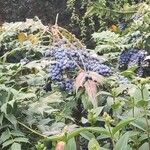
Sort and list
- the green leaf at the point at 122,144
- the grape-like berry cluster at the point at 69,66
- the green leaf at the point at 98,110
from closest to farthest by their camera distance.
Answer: the green leaf at the point at 122,144, the green leaf at the point at 98,110, the grape-like berry cluster at the point at 69,66

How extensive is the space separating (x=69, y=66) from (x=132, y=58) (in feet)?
2.15

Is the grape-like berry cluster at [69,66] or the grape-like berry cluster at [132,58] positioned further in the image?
the grape-like berry cluster at [132,58]

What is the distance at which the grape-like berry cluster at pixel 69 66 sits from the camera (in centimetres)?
168

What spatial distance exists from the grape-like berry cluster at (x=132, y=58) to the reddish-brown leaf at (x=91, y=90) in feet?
1.88

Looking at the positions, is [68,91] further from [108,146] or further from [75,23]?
[75,23]

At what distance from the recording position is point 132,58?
2275 mm

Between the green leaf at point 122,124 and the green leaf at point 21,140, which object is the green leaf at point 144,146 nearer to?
the green leaf at point 122,124

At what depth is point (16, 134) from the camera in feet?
5.16

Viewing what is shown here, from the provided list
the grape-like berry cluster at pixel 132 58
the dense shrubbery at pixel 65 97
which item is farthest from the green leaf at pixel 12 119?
the grape-like berry cluster at pixel 132 58

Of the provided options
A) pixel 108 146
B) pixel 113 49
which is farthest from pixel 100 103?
pixel 113 49

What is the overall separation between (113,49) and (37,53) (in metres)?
0.64

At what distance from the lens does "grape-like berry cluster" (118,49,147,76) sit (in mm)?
2215

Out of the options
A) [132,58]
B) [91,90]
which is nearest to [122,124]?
[91,90]

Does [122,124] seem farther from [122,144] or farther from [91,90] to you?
[91,90]
